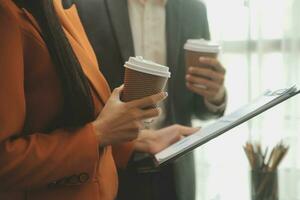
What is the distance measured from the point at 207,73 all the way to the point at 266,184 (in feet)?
1.92

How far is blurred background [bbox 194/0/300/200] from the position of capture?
1754mm

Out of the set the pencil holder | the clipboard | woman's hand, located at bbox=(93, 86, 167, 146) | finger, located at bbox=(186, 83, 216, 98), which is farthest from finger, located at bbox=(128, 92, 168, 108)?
the pencil holder

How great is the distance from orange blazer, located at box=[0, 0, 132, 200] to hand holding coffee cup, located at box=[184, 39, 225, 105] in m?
0.42

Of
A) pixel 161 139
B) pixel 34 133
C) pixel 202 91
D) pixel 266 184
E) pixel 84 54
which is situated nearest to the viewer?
pixel 34 133

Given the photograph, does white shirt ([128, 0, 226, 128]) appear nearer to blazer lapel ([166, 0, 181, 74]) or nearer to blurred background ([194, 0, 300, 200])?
blazer lapel ([166, 0, 181, 74])

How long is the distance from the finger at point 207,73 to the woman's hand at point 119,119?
0.39 meters

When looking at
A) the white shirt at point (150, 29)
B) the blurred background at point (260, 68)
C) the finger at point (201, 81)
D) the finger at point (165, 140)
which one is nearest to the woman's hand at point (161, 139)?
the finger at point (165, 140)

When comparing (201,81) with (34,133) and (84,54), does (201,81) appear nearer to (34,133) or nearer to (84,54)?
(84,54)

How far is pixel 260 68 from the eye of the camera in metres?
1.81

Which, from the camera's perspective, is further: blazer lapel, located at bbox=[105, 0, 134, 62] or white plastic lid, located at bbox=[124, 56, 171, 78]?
blazer lapel, located at bbox=[105, 0, 134, 62]

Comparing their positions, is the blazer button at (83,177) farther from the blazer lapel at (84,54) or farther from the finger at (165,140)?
the finger at (165,140)

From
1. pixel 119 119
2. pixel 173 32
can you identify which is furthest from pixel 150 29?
pixel 119 119

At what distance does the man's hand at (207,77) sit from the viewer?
119 cm

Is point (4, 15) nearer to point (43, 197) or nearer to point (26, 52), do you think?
point (26, 52)
